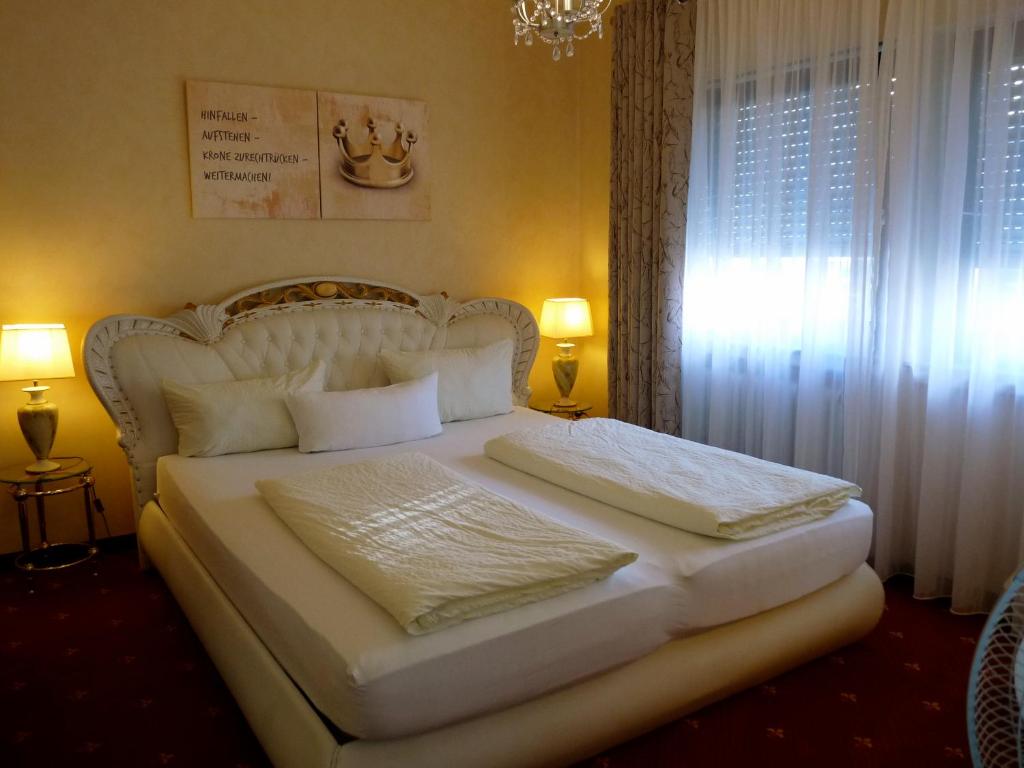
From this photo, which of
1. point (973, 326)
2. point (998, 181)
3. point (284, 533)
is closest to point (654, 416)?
point (973, 326)

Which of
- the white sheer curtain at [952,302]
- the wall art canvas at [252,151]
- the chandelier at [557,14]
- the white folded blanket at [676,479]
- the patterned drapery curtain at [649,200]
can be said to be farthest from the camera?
the patterned drapery curtain at [649,200]

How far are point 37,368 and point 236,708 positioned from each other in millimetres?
1635

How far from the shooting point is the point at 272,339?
378 centimetres

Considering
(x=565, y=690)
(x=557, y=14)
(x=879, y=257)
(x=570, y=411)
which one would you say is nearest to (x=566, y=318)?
(x=570, y=411)

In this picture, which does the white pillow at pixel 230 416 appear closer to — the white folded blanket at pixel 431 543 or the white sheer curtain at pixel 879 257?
the white folded blanket at pixel 431 543

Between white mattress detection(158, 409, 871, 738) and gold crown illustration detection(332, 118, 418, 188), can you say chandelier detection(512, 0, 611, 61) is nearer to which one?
white mattress detection(158, 409, 871, 738)

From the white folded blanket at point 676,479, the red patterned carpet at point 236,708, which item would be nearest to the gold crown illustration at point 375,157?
the white folded blanket at point 676,479

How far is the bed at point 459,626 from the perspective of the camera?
1.79 m

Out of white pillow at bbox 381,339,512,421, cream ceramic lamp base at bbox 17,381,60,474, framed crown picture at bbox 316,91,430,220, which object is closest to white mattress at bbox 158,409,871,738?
cream ceramic lamp base at bbox 17,381,60,474

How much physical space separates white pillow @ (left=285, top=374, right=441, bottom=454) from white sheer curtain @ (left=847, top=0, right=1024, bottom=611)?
1.88 m

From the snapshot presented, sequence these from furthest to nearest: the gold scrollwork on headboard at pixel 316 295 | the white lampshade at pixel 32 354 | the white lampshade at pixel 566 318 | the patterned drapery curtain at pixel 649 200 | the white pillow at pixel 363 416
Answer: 1. the white lampshade at pixel 566 318
2. the patterned drapery curtain at pixel 649 200
3. the gold scrollwork on headboard at pixel 316 295
4. the white pillow at pixel 363 416
5. the white lampshade at pixel 32 354

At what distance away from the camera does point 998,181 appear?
279 cm

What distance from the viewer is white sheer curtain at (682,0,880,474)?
3.27 meters

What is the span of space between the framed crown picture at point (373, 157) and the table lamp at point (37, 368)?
137 cm
